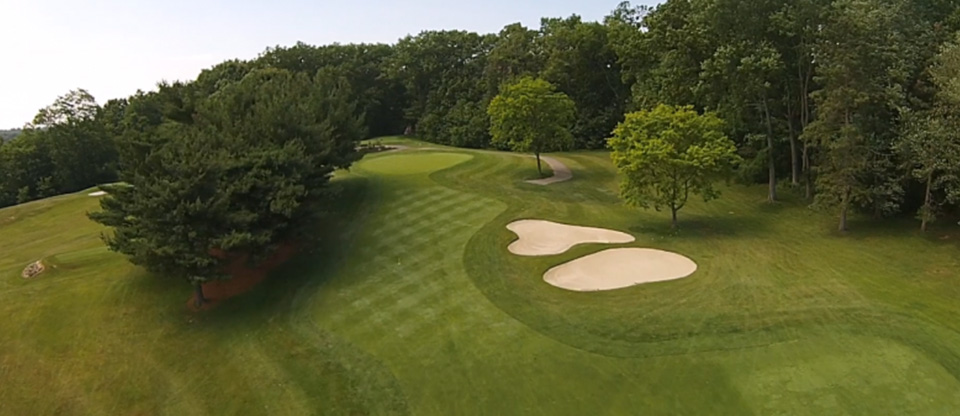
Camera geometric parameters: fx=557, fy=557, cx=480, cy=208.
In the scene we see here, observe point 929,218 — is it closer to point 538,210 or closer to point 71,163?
point 538,210

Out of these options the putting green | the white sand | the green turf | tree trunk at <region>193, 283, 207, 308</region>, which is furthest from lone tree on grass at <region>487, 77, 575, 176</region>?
tree trunk at <region>193, 283, 207, 308</region>

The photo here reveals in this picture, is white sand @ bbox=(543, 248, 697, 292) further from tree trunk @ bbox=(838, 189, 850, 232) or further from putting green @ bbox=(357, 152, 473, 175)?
putting green @ bbox=(357, 152, 473, 175)

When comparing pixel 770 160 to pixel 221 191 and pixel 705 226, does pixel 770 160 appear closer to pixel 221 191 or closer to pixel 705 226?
pixel 705 226

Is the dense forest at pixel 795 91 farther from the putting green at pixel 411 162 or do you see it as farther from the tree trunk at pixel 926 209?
the putting green at pixel 411 162

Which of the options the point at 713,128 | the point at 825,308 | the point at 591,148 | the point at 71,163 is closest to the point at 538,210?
the point at 713,128

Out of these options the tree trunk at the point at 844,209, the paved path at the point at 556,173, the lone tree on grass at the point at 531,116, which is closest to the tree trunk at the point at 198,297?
the paved path at the point at 556,173
